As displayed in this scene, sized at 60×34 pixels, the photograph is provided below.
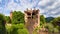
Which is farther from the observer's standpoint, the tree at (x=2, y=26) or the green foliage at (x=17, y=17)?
the green foliage at (x=17, y=17)

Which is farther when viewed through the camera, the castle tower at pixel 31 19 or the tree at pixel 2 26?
the castle tower at pixel 31 19

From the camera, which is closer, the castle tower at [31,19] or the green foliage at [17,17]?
the castle tower at [31,19]

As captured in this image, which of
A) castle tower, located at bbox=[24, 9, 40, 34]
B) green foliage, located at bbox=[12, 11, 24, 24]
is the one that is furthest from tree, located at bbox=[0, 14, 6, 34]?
green foliage, located at bbox=[12, 11, 24, 24]

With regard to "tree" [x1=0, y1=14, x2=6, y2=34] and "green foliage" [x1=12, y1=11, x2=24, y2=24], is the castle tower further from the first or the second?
"green foliage" [x1=12, y1=11, x2=24, y2=24]

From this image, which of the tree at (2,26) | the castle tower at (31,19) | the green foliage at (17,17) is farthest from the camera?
the green foliage at (17,17)

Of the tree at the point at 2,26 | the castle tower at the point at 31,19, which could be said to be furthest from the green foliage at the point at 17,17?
the tree at the point at 2,26

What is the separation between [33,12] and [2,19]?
1358cm

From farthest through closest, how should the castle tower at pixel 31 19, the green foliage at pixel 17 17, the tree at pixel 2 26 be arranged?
the green foliage at pixel 17 17 → the castle tower at pixel 31 19 → the tree at pixel 2 26

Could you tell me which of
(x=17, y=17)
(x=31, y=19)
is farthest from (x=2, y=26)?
(x=17, y=17)

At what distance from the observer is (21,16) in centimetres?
5162

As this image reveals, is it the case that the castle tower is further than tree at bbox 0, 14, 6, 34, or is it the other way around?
the castle tower

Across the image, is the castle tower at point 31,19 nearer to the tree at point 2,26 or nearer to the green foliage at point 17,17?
the tree at point 2,26

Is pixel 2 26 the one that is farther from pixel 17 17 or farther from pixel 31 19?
pixel 17 17

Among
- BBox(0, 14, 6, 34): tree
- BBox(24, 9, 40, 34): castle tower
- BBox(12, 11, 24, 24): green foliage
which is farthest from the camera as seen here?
BBox(12, 11, 24, 24): green foliage
